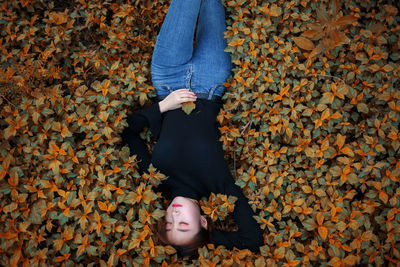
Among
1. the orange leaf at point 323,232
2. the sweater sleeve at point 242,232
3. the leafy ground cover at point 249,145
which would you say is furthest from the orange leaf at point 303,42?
the orange leaf at point 323,232

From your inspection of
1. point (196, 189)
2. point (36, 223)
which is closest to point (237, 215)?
point (196, 189)

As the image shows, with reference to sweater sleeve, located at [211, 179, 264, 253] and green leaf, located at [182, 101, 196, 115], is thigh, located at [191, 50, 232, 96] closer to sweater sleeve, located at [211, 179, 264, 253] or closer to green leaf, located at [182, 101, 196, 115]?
green leaf, located at [182, 101, 196, 115]

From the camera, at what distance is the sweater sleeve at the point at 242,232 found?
7.48 feet

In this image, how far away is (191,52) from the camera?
2.80 meters

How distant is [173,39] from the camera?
2.70m

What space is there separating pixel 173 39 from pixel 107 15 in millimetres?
1223

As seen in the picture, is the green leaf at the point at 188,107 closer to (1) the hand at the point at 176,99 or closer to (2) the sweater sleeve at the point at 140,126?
(1) the hand at the point at 176,99

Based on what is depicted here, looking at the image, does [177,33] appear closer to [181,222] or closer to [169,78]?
[169,78]

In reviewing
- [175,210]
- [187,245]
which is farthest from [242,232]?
[175,210]

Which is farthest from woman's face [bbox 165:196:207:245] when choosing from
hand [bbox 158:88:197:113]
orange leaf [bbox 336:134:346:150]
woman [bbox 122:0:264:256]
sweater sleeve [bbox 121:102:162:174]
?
orange leaf [bbox 336:134:346:150]

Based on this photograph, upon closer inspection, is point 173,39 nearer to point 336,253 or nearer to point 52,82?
point 52,82

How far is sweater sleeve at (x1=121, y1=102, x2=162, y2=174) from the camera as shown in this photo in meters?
2.60

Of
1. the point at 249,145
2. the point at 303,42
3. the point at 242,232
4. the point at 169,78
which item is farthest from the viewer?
the point at 169,78

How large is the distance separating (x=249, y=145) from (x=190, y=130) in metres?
0.59
